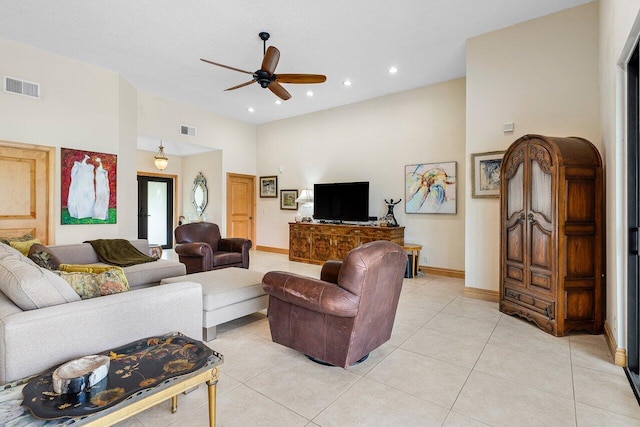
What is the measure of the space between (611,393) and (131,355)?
9.51 ft

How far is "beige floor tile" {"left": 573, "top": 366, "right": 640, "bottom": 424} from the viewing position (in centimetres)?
185

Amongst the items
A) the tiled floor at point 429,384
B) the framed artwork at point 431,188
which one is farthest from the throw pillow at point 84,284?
the framed artwork at point 431,188

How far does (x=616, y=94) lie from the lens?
8.04 feet

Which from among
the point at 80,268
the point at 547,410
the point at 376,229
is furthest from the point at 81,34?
the point at 547,410

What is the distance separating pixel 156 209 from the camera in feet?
28.6

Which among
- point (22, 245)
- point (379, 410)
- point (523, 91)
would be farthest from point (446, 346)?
point (22, 245)

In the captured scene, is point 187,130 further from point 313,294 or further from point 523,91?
point 523,91

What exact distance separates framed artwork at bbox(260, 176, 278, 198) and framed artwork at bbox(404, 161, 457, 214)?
3412 millimetres

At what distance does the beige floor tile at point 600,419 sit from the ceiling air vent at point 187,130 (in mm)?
7143

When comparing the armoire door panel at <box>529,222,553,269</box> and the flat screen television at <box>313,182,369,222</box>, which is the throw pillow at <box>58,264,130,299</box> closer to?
the armoire door panel at <box>529,222,553,269</box>

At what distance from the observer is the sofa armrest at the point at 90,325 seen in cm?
140

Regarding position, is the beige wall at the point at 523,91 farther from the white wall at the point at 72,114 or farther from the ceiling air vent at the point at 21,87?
the ceiling air vent at the point at 21,87

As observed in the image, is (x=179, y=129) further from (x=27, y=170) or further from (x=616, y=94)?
(x=616, y=94)

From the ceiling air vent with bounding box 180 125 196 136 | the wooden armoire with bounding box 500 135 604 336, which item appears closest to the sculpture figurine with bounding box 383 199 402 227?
the wooden armoire with bounding box 500 135 604 336
